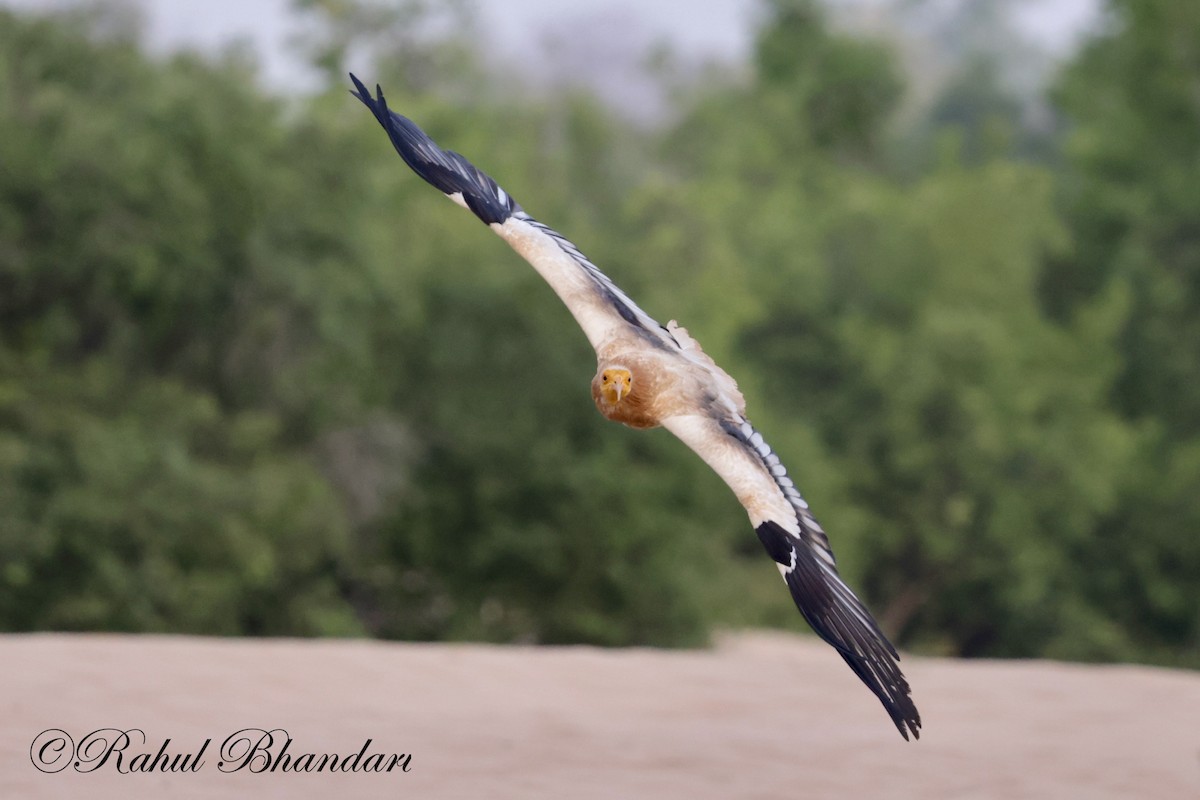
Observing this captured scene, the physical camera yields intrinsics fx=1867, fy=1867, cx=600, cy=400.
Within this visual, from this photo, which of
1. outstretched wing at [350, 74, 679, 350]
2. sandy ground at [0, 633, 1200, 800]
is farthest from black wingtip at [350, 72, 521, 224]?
sandy ground at [0, 633, 1200, 800]

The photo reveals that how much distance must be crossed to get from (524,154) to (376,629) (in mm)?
12436

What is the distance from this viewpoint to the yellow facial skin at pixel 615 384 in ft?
24.5

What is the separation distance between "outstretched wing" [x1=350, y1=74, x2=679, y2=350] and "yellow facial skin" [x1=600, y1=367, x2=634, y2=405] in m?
0.49

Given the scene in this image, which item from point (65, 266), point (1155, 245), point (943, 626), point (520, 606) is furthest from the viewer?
point (1155, 245)

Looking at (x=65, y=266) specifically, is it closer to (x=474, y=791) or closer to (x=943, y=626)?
(x=474, y=791)

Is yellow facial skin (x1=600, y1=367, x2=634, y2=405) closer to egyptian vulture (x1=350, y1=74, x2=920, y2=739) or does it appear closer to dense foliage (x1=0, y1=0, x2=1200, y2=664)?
egyptian vulture (x1=350, y1=74, x2=920, y2=739)

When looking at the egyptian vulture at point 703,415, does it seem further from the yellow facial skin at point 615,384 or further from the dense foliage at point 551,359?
the dense foliage at point 551,359

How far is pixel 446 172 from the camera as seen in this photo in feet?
28.7

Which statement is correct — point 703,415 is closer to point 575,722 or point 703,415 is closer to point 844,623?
point 844,623

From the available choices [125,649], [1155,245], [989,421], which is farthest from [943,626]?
[125,649]

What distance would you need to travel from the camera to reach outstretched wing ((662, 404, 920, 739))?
22.8ft

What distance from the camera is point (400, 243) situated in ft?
90.8

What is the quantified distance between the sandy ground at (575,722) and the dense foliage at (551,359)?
857cm

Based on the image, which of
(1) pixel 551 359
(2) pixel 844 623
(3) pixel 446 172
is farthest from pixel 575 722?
(1) pixel 551 359
